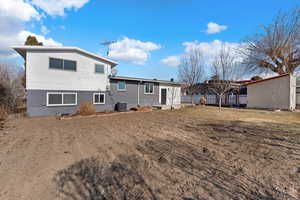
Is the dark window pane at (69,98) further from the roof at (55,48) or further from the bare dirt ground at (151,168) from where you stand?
the bare dirt ground at (151,168)

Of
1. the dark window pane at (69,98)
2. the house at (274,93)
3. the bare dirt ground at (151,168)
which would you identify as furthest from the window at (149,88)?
the bare dirt ground at (151,168)

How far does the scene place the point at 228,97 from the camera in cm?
2400

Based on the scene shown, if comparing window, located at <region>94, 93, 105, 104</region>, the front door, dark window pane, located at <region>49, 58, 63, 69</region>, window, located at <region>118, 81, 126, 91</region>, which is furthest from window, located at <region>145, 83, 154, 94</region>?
dark window pane, located at <region>49, 58, 63, 69</region>

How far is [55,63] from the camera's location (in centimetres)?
1145

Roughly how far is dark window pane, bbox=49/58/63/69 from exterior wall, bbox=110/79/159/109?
4441 millimetres

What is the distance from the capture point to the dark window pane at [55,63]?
11.3 m

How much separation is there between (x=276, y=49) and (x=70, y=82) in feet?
78.4

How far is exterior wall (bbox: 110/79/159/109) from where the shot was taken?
14859 millimetres

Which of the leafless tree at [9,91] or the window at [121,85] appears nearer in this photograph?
the leafless tree at [9,91]

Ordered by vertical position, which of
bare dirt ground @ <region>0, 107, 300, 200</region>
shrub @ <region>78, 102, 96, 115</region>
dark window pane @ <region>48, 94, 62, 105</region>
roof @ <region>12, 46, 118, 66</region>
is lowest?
bare dirt ground @ <region>0, 107, 300, 200</region>

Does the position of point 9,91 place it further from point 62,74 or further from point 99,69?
point 99,69

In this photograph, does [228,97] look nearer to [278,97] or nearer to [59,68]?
[278,97]

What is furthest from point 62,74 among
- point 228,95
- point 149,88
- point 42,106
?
point 228,95

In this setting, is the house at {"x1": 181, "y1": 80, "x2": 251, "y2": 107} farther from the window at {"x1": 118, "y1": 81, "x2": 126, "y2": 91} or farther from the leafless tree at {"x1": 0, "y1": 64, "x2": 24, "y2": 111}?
the leafless tree at {"x1": 0, "y1": 64, "x2": 24, "y2": 111}
